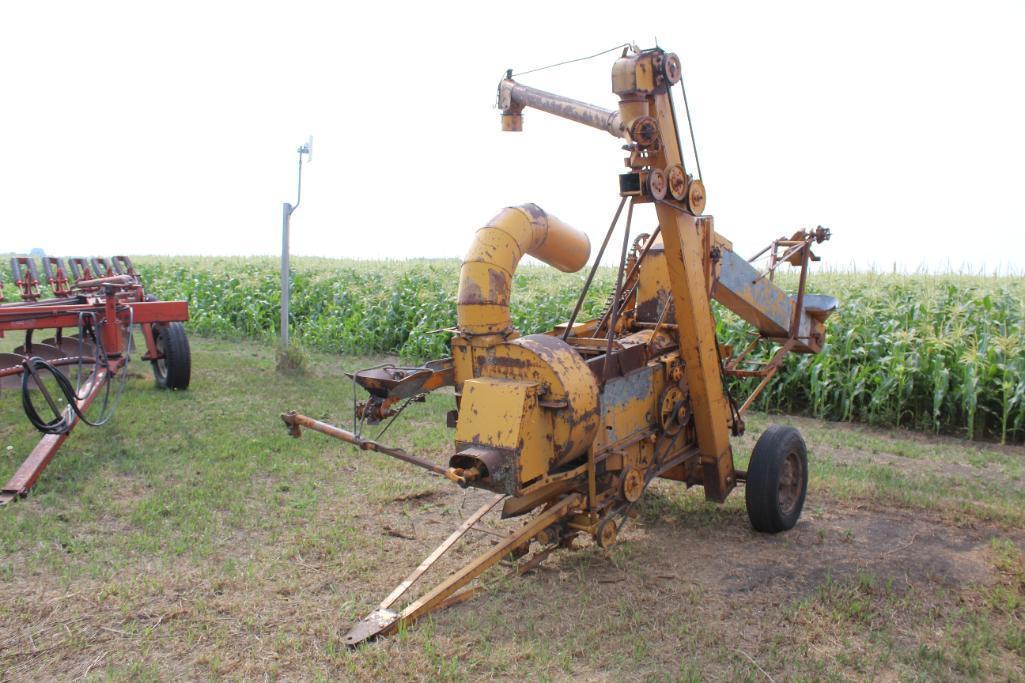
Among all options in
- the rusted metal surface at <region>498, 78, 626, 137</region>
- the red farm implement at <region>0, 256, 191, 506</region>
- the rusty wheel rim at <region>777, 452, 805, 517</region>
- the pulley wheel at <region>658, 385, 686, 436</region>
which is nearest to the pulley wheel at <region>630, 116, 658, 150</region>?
the rusted metal surface at <region>498, 78, 626, 137</region>

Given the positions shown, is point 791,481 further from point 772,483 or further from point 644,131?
point 644,131

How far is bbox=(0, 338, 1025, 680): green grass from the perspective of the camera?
3.80 m

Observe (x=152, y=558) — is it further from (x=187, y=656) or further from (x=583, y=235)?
(x=583, y=235)

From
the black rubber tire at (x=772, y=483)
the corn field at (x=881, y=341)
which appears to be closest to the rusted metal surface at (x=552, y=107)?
the corn field at (x=881, y=341)

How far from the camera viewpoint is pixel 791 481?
18.4ft

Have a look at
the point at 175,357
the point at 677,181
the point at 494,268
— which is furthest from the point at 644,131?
the point at 175,357

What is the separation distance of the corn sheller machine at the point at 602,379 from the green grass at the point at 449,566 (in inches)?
12.4

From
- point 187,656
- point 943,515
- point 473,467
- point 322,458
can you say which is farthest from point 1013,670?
point 322,458

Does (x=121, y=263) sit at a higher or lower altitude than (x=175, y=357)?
higher

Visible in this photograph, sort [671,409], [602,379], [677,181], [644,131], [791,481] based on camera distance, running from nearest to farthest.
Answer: [644,131], [602,379], [677,181], [671,409], [791,481]

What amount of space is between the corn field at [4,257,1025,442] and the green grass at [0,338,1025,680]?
1.01 m

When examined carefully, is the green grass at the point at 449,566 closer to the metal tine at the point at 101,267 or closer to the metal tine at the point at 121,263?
the metal tine at the point at 101,267

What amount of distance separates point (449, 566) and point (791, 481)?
243 cm

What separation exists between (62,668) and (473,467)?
2102 mm
